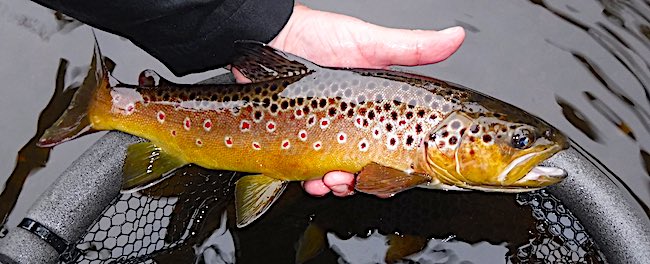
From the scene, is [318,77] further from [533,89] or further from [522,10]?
[522,10]

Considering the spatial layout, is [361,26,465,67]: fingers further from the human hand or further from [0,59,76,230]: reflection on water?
[0,59,76,230]: reflection on water

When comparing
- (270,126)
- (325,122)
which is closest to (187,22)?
(270,126)

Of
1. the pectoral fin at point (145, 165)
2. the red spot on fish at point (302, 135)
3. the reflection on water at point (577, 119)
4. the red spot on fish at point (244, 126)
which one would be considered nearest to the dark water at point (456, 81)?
the reflection on water at point (577, 119)

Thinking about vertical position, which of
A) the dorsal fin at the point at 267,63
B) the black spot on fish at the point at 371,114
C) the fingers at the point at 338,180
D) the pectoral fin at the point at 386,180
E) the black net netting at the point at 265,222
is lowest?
the black net netting at the point at 265,222

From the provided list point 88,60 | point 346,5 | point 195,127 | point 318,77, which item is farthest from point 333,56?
point 88,60

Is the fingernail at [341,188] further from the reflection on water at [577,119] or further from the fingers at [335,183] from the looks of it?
the reflection on water at [577,119]

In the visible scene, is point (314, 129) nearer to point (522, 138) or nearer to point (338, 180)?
point (338, 180)
